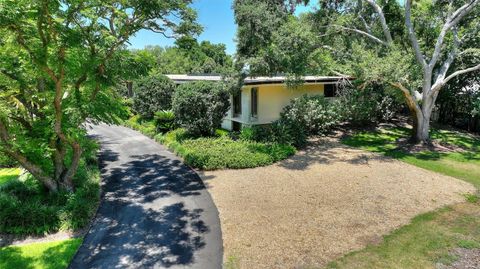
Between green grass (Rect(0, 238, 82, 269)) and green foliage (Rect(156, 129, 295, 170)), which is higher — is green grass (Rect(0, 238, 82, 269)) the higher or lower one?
the lower one

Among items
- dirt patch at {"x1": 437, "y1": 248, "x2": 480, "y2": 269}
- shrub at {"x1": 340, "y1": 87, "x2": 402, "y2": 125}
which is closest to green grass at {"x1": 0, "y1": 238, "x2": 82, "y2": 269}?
dirt patch at {"x1": 437, "y1": 248, "x2": 480, "y2": 269}

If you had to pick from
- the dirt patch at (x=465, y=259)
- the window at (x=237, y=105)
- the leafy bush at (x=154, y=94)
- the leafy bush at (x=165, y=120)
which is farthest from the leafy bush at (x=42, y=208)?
the leafy bush at (x=154, y=94)

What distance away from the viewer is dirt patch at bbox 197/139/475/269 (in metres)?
8.03

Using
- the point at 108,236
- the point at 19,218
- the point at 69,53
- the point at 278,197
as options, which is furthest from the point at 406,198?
the point at 19,218

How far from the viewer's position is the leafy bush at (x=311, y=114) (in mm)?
18250

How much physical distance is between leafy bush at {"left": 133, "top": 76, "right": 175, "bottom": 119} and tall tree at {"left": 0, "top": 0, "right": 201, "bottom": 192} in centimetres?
1354

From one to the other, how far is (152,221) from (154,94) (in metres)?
17.2

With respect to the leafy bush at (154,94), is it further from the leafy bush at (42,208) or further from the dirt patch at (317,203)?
the leafy bush at (42,208)

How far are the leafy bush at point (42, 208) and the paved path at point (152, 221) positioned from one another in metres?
0.50

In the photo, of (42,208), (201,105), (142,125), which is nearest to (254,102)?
(201,105)

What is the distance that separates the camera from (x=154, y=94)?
2555cm

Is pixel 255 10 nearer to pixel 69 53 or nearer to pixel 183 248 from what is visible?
pixel 69 53

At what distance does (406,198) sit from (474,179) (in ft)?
13.0

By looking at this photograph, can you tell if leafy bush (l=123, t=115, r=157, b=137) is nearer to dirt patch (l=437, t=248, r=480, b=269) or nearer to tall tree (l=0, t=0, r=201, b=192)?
tall tree (l=0, t=0, r=201, b=192)
